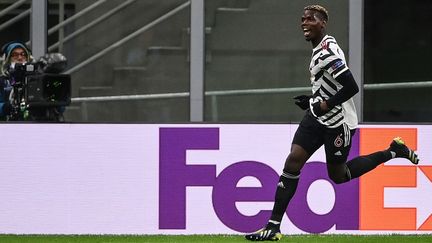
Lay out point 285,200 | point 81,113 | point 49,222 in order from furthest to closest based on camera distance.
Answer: point 81,113 → point 49,222 → point 285,200

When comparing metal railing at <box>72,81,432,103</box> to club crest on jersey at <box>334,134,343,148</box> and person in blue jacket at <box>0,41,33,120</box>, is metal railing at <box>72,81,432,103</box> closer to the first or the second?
person in blue jacket at <box>0,41,33,120</box>

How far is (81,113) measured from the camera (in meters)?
10.6

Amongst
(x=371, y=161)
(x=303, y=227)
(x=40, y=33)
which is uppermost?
(x=40, y=33)

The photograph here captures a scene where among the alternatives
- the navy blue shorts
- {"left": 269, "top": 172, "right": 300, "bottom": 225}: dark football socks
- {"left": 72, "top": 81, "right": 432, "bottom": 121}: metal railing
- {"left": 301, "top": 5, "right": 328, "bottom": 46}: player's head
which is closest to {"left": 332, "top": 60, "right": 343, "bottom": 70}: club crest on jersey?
{"left": 301, "top": 5, "right": 328, "bottom": 46}: player's head

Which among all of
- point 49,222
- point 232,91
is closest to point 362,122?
point 232,91

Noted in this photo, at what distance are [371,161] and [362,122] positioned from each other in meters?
1.45

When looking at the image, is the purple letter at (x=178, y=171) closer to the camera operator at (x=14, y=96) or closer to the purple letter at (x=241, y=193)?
the purple letter at (x=241, y=193)

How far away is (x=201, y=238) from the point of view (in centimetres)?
941

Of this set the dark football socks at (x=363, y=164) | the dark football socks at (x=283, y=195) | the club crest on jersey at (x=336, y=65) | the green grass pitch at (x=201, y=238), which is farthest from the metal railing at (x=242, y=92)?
the club crest on jersey at (x=336, y=65)

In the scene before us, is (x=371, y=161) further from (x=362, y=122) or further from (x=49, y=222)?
(x=49, y=222)

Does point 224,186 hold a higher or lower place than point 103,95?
lower

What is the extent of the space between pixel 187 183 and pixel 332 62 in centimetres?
A: 231

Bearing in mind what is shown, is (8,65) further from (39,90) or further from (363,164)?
(363,164)

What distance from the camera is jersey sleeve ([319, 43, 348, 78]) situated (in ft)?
26.7
